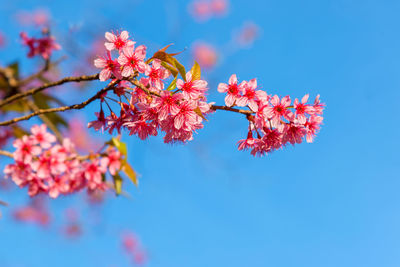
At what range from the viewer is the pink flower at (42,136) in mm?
2938

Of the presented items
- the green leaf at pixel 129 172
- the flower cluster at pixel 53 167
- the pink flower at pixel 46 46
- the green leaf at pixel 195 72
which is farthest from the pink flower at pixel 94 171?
the pink flower at pixel 46 46

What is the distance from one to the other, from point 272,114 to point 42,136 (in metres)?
1.95

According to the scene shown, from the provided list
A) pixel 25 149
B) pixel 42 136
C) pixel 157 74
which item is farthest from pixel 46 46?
pixel 157 74

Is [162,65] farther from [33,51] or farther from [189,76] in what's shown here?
[33,51]

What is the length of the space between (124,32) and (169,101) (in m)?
0.51

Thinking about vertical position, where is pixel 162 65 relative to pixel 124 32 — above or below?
below

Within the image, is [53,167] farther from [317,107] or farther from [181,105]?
[317,107]

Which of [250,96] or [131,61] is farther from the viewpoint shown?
[250,96]

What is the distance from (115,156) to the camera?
3018 mm

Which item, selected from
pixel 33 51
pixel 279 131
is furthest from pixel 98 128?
pixel 33 51

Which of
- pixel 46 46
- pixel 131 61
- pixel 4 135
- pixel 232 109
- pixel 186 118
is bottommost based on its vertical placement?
pixel 186 118

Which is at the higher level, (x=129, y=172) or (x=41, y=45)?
(x=41, y=45)

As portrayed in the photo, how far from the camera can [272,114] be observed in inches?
80.3

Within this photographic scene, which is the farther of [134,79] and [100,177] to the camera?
[100,177]
